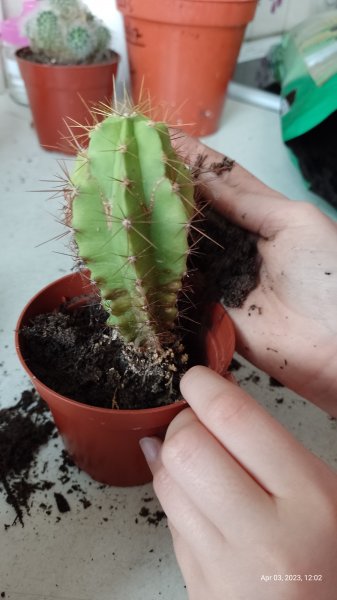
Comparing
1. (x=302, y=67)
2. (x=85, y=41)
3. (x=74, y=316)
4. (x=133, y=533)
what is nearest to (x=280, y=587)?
(x=133, y=533)

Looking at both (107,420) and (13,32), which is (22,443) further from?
(13,32)

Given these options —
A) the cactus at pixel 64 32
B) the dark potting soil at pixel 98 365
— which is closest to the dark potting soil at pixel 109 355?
the dark potting soil at pixel 98 365

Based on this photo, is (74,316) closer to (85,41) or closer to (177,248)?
(177,248)

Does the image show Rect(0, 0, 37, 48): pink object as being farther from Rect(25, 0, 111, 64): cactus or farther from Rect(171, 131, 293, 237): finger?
Rect(171, 131, 293, 237): finger

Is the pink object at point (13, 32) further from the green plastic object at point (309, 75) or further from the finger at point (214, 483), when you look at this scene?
the finger at point (214, 483)

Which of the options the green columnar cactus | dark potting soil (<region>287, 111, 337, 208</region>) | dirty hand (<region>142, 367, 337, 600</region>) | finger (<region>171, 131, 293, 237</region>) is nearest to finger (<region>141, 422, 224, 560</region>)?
dirty hand (<region>142, 367, 337, 600</region>)

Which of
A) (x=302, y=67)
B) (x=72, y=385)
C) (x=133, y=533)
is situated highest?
(x=302, y=67)

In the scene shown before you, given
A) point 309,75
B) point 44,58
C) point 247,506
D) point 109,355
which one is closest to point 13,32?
point 44,58
